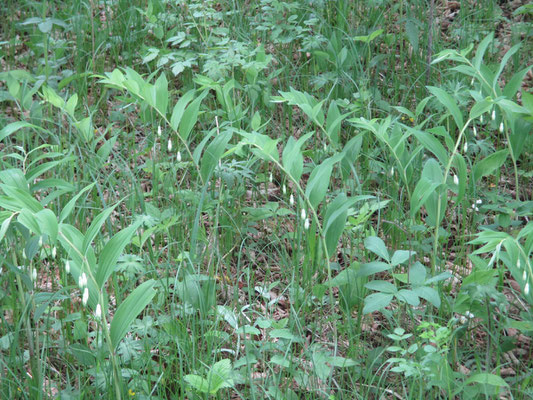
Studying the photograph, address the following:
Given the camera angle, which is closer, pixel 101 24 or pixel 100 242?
pixel 100 242

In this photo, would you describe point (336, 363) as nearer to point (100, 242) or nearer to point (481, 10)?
point (100, 242)

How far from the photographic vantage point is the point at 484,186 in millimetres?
3078

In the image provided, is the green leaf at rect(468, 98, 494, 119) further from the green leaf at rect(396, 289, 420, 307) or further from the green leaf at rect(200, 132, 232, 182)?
the green leaf at rect(200, 132, 232, 182)

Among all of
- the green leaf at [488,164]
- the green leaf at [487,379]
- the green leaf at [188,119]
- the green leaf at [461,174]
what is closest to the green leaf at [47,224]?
the green leaf at [188,119]

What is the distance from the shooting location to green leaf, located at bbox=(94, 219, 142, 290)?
5.88 feet

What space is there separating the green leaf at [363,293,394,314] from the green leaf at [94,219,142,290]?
77cm

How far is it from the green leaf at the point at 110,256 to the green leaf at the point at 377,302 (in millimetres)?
767

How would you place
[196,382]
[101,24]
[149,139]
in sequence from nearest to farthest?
[196,382] < [149,139] < [101,24]

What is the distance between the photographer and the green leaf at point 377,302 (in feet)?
6.58

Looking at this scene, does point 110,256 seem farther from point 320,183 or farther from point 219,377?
point 320,183

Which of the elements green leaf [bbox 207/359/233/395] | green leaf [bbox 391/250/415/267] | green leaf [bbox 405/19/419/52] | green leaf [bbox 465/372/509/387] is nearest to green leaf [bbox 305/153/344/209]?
green leaf [bbox 391/250/415/267]

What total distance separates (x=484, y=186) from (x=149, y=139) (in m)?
1.72

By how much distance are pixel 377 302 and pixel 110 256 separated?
2.77 feet

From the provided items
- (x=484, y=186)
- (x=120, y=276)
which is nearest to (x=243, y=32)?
(x=484, y=186)
